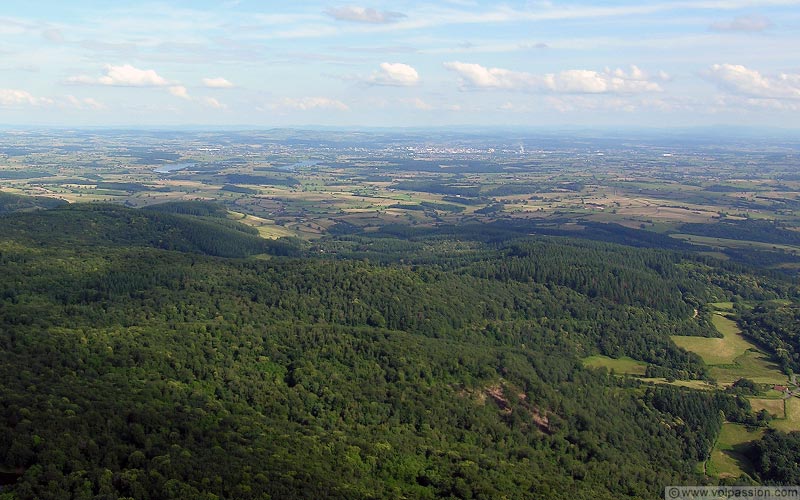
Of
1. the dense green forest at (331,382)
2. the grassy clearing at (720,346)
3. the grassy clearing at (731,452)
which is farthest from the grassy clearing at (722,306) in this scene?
the grassy clearing at (731,452)

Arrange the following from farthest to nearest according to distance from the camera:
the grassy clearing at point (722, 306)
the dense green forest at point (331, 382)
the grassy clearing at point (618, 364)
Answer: the grassy clearing at point (722, 306) < the grassy clearing at point (618, 364) < the dense green forest at point (331, 382)

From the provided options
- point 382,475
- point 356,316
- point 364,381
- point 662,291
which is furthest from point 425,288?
point 382,475

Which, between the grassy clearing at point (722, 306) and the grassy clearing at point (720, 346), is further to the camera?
the grassy clearing at point (722, 306)

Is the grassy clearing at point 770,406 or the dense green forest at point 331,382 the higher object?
the dense green forest at point 331,382

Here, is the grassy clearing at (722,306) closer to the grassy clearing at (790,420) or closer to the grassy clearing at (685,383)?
the grassy clearing at (685,383)

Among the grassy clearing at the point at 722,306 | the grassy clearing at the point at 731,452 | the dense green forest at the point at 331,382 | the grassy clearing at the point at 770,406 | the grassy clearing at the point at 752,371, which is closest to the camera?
the dense green forest at the point at 331,382

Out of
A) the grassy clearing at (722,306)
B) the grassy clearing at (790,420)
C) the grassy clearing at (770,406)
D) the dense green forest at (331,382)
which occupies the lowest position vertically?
the grassy clearing at (790,420)

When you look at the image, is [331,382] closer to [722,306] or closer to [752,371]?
[752,371]
